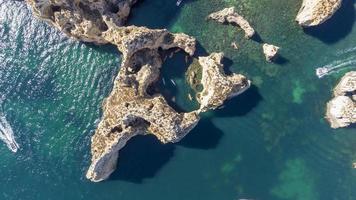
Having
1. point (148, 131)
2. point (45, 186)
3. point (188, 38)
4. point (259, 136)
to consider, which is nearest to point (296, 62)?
point (259, 136)

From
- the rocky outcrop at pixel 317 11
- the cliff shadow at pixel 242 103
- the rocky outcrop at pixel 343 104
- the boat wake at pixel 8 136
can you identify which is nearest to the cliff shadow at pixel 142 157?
the cliff shadow at pixel 242 103

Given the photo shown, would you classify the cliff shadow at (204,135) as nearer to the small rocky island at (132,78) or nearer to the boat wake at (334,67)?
the small rocky island at (132,78)

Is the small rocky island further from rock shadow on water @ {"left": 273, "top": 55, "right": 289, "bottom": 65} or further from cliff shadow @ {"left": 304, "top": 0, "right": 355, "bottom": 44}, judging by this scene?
cliff shadow @ {"left": 304, "top": 0, "right": 355, "bottom": 44}

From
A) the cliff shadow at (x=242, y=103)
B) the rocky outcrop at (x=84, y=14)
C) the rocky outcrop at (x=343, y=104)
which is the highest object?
the rocky outcrop at (x=84, y=14)

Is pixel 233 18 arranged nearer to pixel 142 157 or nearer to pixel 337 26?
pixel 337 26

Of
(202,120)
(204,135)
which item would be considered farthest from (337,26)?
(204,135)

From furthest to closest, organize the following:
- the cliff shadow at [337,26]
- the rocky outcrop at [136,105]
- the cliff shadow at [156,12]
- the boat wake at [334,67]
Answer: the cliff shadow at [156,12] → the boat wake at [334,67] → the cliff shadow at [337,26] → the rocky outcrop at [136,105]

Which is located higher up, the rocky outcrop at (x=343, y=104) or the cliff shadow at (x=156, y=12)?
the cliff shadow at (x=156, y=12)
